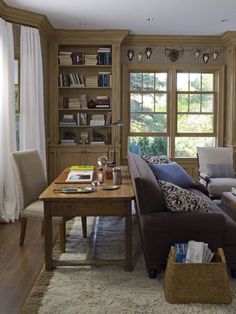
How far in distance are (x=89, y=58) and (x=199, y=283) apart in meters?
4.67

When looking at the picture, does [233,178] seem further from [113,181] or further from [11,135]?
[11,135]

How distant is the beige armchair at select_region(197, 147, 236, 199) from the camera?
5.29 m

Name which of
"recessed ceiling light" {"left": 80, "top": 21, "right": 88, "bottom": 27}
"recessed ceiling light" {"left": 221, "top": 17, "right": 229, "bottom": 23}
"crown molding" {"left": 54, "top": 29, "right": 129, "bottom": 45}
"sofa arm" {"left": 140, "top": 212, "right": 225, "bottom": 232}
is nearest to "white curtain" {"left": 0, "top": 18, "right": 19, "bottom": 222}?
"recessed ceiling light" {"left": 80, "top": 21, "right": 88, "bottom": 27}

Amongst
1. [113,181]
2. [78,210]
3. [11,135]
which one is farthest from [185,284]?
[11,135]

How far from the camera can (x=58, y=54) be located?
6410 mm

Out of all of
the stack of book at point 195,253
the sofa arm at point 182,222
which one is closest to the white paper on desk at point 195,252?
the stack of book at point 195,253

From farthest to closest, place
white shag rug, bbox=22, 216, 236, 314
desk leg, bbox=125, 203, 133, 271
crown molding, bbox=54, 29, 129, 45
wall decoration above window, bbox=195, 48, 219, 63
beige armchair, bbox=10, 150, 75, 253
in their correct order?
wall decoration above window, bbox=195, 48, 219, 63 < crown molding, bbox=54, 29, 129, 45 < beige armchair, bbox=10, 150, 75, 253 < desk leg, bbox=125, 203, 133, 271 < white shag rug, bbox=22, 216, 236, 314

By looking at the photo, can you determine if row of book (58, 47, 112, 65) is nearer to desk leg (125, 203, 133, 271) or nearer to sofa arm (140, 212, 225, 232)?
desk leg (125, 203, 133, 271)

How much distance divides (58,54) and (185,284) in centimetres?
480

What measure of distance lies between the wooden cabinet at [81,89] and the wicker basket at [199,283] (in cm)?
395

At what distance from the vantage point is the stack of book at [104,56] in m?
6.41

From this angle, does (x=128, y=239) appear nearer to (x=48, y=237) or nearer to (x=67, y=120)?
(x=48, y=237)

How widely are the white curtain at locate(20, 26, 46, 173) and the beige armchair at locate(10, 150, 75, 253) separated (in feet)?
4.32

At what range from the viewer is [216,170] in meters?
5.74
